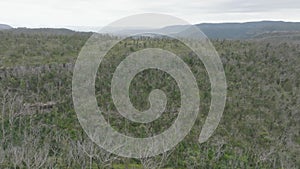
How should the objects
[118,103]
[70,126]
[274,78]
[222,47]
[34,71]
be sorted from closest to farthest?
[70,126] → [118,103] → [34,71] → [274,78] → [222,47]

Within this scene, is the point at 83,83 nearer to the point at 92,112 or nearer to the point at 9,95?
the point at 92,112

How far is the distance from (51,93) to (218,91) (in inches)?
776

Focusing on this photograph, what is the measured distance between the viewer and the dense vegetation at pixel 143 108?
119 feet

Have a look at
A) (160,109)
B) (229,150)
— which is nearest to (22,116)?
(160,109)

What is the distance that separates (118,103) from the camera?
43.1 metres

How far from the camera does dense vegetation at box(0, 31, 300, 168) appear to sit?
36.4 m

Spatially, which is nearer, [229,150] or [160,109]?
[229,150]

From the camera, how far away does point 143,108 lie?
1778 inches

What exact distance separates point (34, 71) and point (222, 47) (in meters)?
32.2

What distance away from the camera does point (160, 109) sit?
45.1 metres

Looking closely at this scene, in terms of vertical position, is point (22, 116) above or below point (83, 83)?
below

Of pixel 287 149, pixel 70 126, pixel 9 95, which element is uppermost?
pixel 9 95

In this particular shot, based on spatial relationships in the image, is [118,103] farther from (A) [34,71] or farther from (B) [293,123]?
(B) [293,123]

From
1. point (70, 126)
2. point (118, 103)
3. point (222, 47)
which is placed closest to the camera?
point (70, 126)
